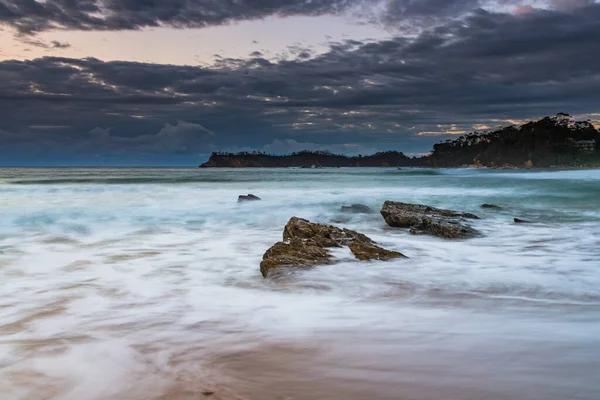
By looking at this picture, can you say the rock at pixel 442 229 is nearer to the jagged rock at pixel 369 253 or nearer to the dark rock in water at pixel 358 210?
the jagged rock at pixel 369 253

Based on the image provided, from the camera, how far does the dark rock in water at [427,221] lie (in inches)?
402

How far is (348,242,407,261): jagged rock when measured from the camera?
7594mm

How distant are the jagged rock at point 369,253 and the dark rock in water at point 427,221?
103 inches

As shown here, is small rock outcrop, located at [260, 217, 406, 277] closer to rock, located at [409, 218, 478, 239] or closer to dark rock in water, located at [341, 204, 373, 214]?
rock, located at [409, 218, 478, 239]

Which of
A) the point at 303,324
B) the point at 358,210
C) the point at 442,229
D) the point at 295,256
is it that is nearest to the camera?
the point at 303,324

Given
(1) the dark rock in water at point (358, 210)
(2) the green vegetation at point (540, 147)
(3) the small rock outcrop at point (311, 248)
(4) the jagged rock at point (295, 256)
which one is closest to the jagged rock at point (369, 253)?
(3) the small rock outcrop at point (311, 248)

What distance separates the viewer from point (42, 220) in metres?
15.2

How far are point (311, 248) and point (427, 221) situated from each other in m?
4.20

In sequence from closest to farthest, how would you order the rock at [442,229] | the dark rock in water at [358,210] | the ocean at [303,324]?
1. the ocean at [303,324]
2. the rock at [442,229]
3. the dark rock in water at [358,210]

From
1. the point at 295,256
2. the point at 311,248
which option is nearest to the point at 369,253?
the point at 311,248

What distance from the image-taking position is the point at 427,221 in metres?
10.7

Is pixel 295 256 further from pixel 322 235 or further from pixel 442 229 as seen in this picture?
pixel 442 229

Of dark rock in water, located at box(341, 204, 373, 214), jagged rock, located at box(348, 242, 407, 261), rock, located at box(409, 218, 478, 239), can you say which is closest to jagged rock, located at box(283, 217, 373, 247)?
jagged rock, located at box(348, 242, 407, 261)

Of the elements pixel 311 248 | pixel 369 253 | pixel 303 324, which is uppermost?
pixel 311 248
